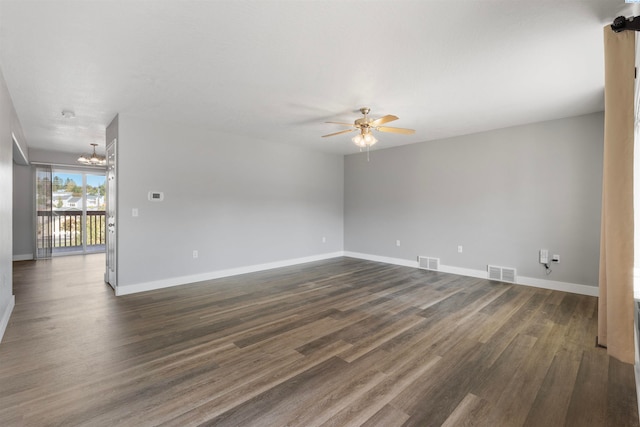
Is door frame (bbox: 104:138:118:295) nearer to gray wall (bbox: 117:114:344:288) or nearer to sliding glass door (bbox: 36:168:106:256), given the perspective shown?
gray wall (bbox: 117:114:344:288)

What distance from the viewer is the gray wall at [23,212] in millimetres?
6766

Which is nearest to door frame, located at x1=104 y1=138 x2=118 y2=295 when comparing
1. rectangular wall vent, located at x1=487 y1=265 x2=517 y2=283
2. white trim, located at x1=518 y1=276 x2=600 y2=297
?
rectangular wall vent, located at x1=487 y1=265 x2=517 y2=283

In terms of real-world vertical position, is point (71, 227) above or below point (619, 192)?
below

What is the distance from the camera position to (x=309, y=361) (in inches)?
93.4

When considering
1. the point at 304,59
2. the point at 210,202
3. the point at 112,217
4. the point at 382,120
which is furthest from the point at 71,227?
the point at 382,120

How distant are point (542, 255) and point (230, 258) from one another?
5075 millimetres

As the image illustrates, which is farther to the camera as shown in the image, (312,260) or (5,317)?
(312,260)

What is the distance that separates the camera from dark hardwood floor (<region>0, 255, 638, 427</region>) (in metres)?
1.78

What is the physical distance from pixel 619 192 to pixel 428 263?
365 cm

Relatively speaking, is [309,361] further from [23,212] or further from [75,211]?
[75,211]

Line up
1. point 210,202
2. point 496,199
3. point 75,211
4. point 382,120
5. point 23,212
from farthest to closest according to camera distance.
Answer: point 75,211
point 23,212
point 210,202
point 496,199
point 382,120

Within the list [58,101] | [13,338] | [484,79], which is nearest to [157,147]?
[58,101]

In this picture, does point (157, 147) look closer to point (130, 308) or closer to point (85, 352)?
point (130, 308)

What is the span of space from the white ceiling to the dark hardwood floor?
2515 millimetres
